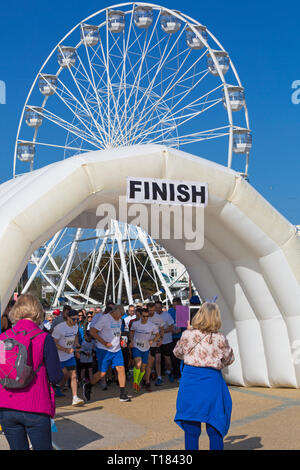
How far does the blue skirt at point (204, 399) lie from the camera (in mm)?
4938

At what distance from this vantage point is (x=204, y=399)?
495 cm

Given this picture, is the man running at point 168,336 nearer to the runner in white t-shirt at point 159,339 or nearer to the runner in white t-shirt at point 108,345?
the runner in white t-shirt at point 159,339

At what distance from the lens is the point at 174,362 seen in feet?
41.4

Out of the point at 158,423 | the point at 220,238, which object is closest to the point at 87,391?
the point at 158,423

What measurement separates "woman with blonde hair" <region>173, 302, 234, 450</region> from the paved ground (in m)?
1.44

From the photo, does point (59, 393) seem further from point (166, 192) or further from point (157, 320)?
point (166, 192)

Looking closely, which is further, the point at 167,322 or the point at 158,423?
the point at 167,322

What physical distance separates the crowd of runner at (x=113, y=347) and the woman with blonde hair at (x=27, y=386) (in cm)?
528

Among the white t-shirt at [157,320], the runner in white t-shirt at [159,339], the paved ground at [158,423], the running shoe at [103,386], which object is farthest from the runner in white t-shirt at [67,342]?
the white t-shirt at [157,320]

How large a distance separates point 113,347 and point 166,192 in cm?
271

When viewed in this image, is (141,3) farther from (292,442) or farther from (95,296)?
(95,296)

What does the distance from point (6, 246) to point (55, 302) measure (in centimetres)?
2700

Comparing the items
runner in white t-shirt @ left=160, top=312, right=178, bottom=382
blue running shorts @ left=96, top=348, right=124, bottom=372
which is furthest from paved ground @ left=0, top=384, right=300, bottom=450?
runner in white t-shirt @ left=160, top=312, right=178, bottom=382

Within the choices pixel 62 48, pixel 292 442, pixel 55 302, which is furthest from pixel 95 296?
pixel 292 442
